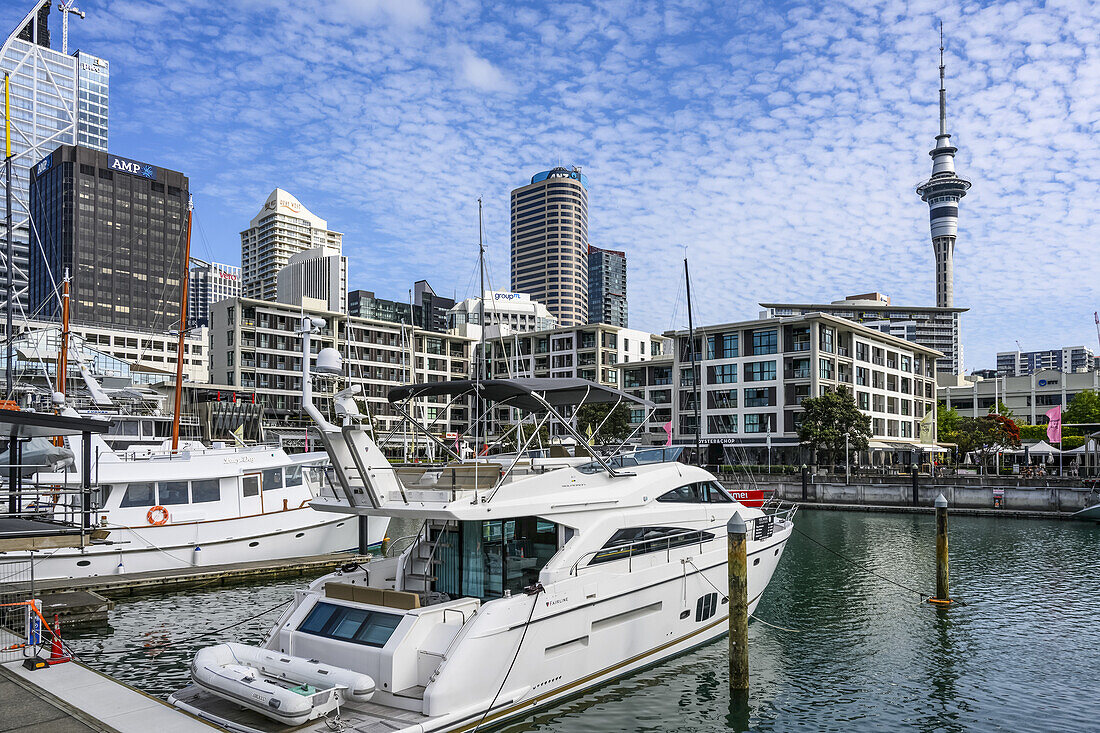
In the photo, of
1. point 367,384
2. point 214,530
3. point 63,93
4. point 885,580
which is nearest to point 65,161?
point 63,93

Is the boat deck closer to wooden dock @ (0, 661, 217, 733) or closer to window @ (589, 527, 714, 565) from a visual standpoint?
wooden dock @ (0, 661, 217, 733)

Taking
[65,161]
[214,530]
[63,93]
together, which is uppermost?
[63,93]

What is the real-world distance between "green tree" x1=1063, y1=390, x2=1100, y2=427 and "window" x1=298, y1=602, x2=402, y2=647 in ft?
323

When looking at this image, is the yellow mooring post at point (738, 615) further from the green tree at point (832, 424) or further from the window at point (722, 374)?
the window at point (722, 374)

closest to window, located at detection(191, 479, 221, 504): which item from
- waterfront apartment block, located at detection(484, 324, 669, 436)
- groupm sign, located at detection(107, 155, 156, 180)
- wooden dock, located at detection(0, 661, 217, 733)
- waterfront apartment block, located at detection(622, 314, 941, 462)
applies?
wooden dock, located at detection(0, 661, 217, 733)

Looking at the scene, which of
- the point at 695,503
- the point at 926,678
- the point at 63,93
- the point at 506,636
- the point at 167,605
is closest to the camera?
the point at 506,636

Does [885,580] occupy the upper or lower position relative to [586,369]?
lower

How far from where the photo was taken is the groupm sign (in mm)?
159875

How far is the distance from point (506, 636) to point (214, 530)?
1644 centimetres

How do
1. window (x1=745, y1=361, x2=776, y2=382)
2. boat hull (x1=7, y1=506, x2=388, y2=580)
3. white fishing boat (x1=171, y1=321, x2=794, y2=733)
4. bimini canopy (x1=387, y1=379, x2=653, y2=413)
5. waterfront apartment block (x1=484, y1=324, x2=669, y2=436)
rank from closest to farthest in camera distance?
white fishing boat (x1=171, y1=321, x2=794, y2=733) → bimini canopy (x1=387, y1=379, x2=653, y2=413) → boat hull (x1=7, y1=506, x2=388, y2=580) → window (x1=745, y1=361, x2=776, y2=382) → waterfront apartment block (x1=484, y1=324, x2=669, y2=436)

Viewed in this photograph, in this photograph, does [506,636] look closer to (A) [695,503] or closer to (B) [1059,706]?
(A) [695,503]

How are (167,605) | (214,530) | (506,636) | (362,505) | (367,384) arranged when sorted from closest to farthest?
(506,636)
(362,505)
(167,605)
(214,530)
(367,384)

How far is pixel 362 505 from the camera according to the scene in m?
12.5

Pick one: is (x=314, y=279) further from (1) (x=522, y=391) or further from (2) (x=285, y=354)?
(1) (x=522, y=391)
